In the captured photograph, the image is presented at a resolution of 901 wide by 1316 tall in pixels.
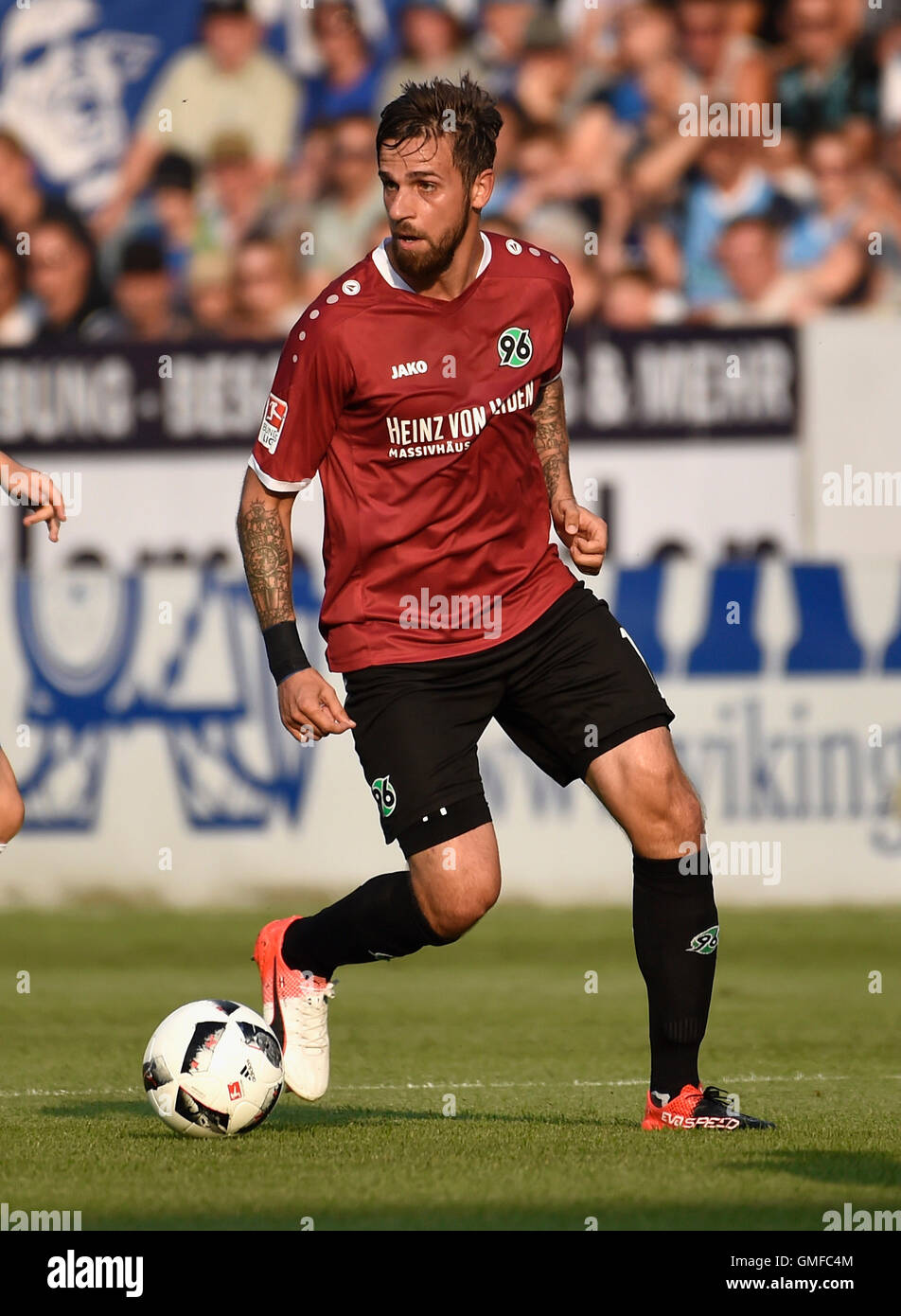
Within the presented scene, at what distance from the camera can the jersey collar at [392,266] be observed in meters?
5.61

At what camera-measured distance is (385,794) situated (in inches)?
219

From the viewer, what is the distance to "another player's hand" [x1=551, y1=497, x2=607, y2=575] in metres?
5.50

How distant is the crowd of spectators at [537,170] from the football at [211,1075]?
32.2ft

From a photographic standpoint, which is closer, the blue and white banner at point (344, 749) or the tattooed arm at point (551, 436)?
the tattooed arm at point (551, 436)

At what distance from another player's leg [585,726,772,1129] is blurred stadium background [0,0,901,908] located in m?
5.46

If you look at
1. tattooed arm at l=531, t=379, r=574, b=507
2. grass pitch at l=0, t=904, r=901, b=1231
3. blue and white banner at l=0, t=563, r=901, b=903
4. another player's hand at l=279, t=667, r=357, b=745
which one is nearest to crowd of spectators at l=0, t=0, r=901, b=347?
blue and white banner at l=0, t=563, r=901, b=903

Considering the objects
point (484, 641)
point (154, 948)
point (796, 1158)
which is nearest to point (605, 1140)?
point (796, 1158)

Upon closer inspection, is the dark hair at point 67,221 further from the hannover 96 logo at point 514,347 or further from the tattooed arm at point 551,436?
the hannover 96 logo at point 514,347

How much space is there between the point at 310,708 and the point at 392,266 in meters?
1.26

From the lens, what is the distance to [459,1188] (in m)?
4.57

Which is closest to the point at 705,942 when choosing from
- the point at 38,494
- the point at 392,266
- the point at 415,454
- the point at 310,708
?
the point at 310,708

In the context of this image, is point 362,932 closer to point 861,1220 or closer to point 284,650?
point 284,650

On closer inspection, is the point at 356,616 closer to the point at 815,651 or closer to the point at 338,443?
the point at 338,443

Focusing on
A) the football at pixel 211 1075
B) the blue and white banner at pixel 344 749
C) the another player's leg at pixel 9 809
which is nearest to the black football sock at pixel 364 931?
the football at pixel 211 1075
